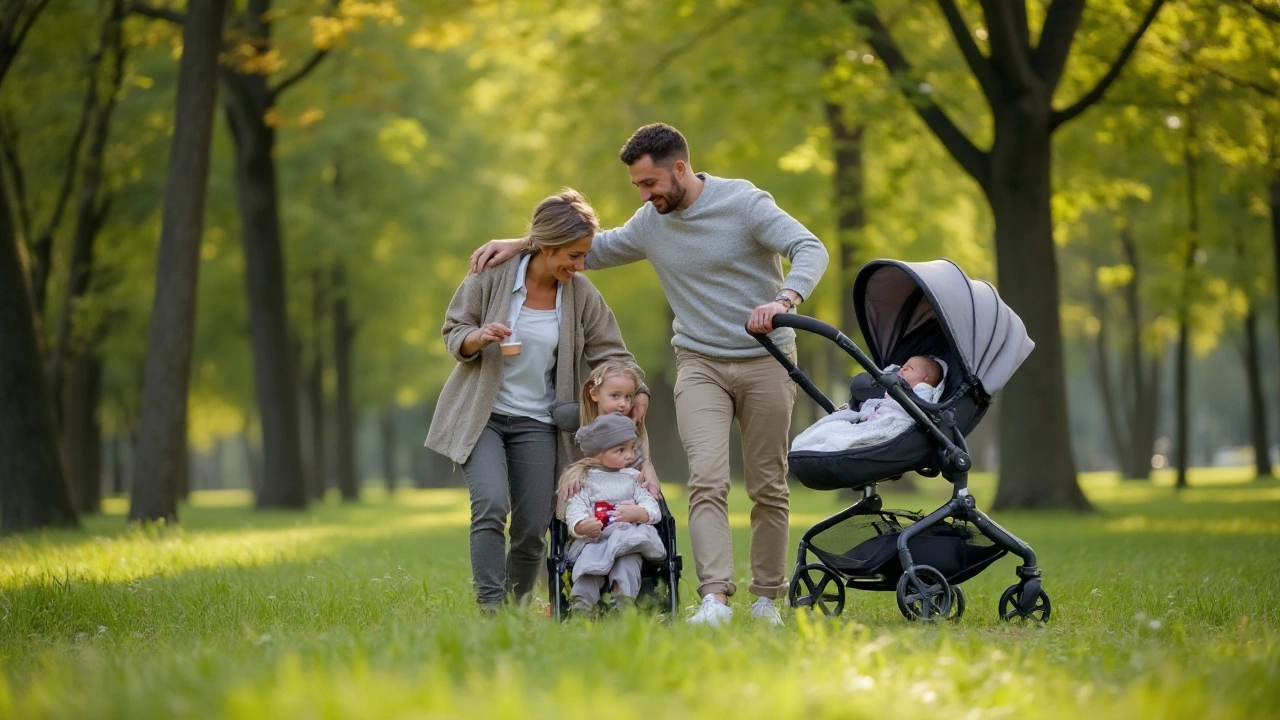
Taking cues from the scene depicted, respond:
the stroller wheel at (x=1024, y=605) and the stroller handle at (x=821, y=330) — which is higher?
the stroller handle at (x=821, y=330)

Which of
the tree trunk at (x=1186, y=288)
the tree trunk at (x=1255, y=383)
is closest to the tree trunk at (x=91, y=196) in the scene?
the tree trunk at (x=1186, y=288)

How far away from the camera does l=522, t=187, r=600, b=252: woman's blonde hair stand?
653cm

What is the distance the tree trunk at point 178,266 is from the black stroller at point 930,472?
8541 millimetres

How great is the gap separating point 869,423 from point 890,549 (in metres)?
0.63

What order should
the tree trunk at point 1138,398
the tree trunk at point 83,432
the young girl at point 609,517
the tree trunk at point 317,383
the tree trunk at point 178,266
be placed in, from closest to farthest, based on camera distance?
the young girl at point 609,517 → the tree trunk at point 178,266 → the tree trunk at point 83,432 → the tree trunk at point 317,383 → the tree trunk at point 1138,398

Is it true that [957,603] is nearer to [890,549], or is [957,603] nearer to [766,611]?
[890,549]

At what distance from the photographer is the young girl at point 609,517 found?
610cm

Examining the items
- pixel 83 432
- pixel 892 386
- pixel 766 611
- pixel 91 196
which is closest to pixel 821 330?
pixel 892 386

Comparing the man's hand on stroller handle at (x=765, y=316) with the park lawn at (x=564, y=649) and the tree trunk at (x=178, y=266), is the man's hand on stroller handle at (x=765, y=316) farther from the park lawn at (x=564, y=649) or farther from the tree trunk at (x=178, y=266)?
the tree trunk at (x=178, y=266)

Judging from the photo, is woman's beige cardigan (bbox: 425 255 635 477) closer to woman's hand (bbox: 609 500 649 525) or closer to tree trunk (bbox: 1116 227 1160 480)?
woman's hand (bbox: 609 500 649 525)

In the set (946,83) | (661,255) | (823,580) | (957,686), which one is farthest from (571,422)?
→ (946,83)

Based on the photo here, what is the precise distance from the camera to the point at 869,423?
634 cm

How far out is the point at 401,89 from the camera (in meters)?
24.4

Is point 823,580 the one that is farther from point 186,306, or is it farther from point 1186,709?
point 186,306
